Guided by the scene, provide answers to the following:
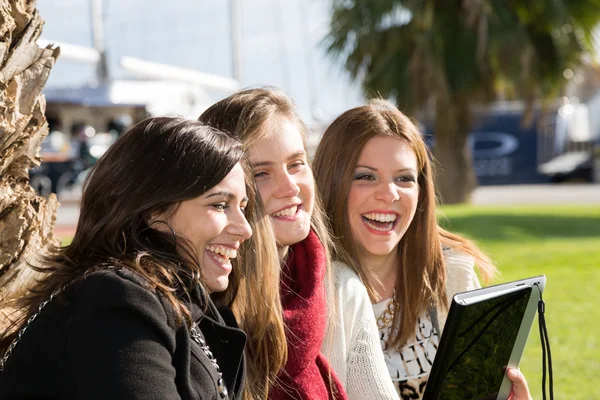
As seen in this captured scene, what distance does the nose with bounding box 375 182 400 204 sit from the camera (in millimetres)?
3221

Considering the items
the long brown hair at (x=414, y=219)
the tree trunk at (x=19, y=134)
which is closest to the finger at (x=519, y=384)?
the long brown hair at (x=414, y=219)

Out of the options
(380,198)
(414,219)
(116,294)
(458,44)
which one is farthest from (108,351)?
(458,44)

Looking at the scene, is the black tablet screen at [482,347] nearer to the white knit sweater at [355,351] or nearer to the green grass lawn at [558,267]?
the white knit sweater at [355,351]

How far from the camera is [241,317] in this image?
2.40 m

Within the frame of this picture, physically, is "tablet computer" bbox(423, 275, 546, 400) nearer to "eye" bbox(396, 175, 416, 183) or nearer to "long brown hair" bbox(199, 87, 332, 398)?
"long brown hair" bbox(199, 87, 332, 398)

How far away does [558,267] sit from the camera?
10.0 meters

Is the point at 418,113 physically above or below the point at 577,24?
below

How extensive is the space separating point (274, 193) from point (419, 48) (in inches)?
525

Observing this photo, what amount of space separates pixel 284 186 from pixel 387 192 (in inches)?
25.0

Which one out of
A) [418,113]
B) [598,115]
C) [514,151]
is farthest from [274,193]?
[598,115]

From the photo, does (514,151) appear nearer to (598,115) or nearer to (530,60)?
(598,115)

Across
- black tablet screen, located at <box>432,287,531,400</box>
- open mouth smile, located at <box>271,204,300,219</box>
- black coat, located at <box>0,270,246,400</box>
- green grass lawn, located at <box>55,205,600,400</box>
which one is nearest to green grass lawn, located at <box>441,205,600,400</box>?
green grass lawn, located at <box>55,205,600,400</box>

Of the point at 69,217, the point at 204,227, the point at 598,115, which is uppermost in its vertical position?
the point at 204,227

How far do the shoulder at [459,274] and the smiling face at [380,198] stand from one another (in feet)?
1.08
